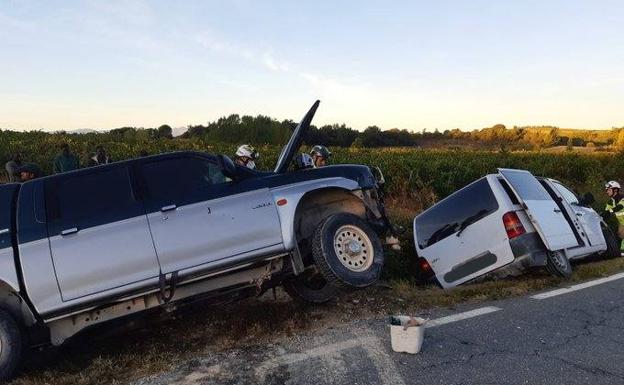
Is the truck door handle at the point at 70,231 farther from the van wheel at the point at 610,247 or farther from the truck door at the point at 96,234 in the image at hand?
the van wheel at the point at 610,247

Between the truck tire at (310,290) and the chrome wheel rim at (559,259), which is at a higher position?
the truck tire at (310,290)

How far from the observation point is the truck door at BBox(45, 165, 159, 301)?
4938mm

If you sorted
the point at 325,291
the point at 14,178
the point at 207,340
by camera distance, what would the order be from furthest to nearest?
the point at 14,178 → the point at 325,291 → the point at 207,340

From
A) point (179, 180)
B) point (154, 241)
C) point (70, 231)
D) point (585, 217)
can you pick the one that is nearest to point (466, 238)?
point (585, 217)

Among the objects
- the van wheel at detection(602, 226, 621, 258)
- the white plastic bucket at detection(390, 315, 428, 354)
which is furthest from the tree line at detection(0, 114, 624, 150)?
the white plastic bucket at detection(390, 315, 428, 354)

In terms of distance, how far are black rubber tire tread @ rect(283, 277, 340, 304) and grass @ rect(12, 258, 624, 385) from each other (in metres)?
0.12

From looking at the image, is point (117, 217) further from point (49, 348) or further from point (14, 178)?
point (14, 178)

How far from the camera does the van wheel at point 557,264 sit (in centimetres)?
758

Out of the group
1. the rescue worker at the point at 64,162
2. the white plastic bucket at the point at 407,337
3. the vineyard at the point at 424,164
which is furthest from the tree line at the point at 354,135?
the white plastic bucket at the point at 407,337

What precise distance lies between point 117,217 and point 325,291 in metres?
2.63

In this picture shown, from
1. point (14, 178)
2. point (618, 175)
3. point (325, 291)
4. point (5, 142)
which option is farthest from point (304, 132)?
point (618, 175)

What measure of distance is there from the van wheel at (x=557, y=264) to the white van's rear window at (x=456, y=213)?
1.06 m

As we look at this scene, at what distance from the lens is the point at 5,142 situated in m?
26.5

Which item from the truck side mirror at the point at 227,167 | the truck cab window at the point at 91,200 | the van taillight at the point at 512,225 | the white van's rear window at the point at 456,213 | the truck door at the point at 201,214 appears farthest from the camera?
the white van's rear window at the point at 456,213
